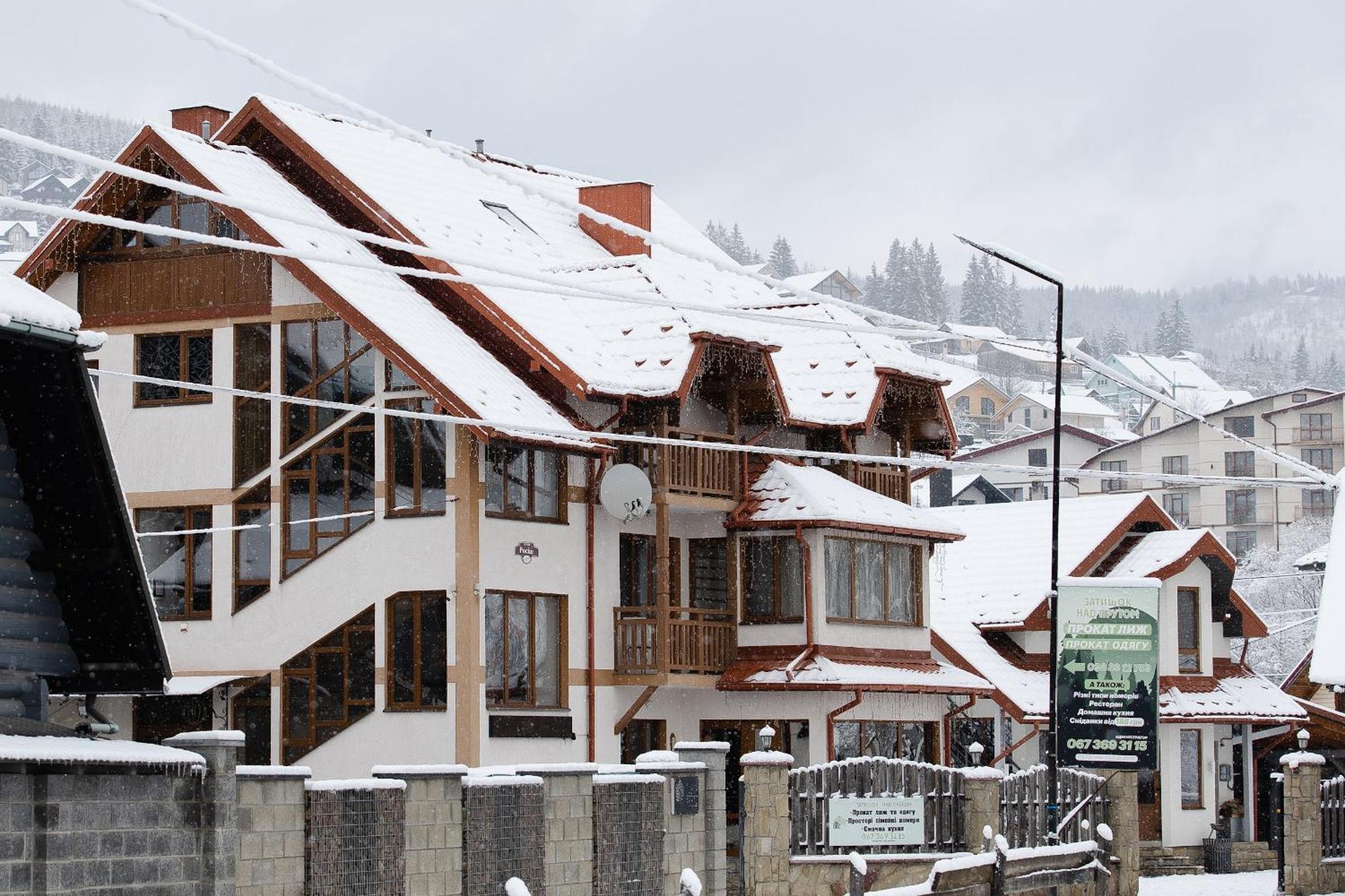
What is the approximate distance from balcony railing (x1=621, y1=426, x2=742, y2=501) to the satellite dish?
0.68 metres

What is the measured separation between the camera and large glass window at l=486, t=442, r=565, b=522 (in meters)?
31.5

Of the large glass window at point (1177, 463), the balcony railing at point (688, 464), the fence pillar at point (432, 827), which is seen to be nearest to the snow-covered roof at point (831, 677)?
the balcony railing at point (688, 464)

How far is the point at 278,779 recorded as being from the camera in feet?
55.7

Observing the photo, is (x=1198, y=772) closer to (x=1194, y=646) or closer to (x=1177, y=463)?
(x=1194, y=646)

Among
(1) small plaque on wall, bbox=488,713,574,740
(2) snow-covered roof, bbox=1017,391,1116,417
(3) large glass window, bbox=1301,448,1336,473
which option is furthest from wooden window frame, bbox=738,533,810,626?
(2) snow-covered roof, bbox=1017,391,1116,417

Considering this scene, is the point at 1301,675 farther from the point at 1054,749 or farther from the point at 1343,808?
the point at 1054,749

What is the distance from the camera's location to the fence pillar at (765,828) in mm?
25359

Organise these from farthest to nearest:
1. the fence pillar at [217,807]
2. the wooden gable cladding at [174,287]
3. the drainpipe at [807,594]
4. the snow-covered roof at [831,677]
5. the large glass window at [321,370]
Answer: the drainpipe at [807,594]
the snow-covered roof at [831,677]
the wooden gable cladding at [174,287]
the large glass window at [321,370]
the fence pillar at [217,807]

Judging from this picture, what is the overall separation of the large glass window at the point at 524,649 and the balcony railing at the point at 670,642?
1.18 m

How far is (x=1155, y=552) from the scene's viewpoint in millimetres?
44188

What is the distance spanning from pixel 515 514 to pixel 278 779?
48.9 feet

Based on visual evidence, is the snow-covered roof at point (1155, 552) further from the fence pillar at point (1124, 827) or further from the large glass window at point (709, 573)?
the fence pillar at point (1124, 827)

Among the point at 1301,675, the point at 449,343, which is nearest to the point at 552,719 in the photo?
the point at 449,343

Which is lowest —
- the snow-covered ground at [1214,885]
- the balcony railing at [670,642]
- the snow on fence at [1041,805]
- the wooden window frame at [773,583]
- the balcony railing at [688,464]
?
the snow-covered ground at [1214,885]
